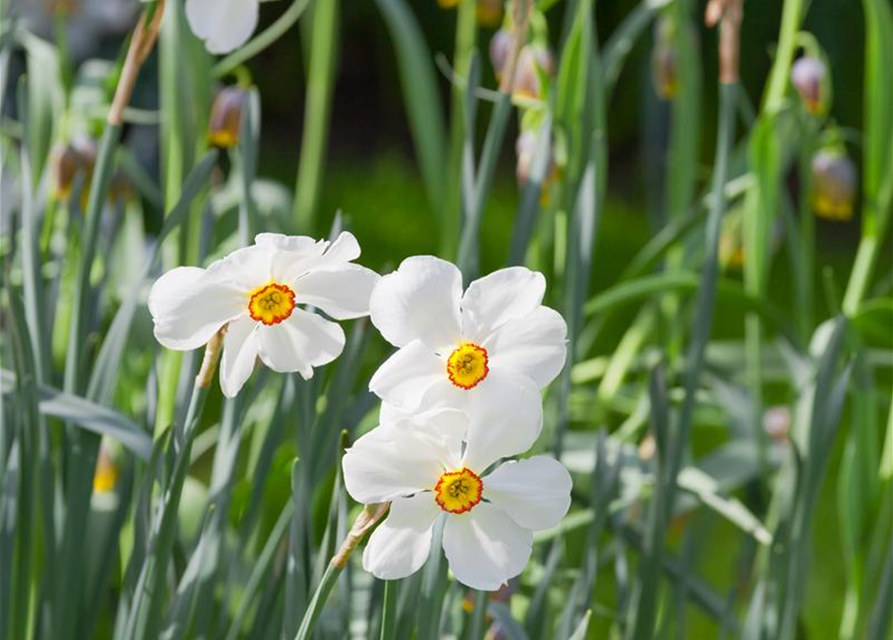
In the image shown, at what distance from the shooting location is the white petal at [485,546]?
0.54 meters

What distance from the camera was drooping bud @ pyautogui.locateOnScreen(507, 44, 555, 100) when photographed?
1.11 m

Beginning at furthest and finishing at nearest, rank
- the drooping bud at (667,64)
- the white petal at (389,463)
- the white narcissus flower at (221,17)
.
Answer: the drooping bud at (667,64) < the white narcissus flower at (221,17) < the white petal at (389,463)

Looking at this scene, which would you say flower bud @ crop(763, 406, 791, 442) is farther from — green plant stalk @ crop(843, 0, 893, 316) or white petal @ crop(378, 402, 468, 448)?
white petal @ crop(378, 402, 468, 448)

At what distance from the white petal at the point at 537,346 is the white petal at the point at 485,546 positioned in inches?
2.2

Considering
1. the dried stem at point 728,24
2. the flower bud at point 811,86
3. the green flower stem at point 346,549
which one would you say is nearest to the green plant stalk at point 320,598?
the green flower stem at point 346,549

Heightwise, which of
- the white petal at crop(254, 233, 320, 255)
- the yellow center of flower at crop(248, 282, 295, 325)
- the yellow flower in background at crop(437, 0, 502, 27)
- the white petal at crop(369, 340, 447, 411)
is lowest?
the white petal at crop(369, 340, 447, 411)

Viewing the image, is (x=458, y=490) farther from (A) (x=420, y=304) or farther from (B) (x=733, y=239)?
(B) (x=733, y=239)

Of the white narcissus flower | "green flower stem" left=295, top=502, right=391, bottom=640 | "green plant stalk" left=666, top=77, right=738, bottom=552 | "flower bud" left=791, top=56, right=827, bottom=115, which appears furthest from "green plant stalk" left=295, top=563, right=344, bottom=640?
"flower bud" left=791, top=56, right=827, bottom=115

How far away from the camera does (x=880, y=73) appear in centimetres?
116

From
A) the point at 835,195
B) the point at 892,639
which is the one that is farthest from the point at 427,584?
the point at 835,195

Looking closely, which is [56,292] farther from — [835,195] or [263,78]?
[263,78]

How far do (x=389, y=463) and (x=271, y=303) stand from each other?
0.30ft

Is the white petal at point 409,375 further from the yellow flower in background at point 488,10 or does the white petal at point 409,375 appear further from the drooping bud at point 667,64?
the yellow flower in background at point 488,10

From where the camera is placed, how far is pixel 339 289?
572mm
